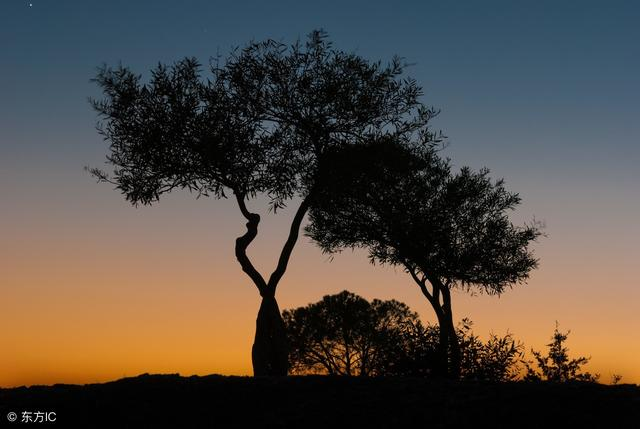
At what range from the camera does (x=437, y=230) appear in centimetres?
3809

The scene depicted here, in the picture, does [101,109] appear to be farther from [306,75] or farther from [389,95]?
[389,95]

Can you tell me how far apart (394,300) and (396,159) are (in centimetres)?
2274

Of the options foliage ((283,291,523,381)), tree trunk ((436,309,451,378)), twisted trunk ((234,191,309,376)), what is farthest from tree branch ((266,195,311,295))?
foliage ((283,291,523,381))

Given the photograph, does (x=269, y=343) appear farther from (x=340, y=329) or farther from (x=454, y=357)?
(x=340, y=329)

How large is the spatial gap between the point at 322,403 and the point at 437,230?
2058 cm

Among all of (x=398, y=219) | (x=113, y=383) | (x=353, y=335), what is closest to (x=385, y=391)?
(x=113, y=383)

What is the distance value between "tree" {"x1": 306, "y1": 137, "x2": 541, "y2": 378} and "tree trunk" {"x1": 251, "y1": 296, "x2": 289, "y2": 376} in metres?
9.14

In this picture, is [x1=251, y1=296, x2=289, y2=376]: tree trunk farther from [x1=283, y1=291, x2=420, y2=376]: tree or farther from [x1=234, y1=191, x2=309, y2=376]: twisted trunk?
[x1=283, y1=291, x2=420, y2=376]: tree

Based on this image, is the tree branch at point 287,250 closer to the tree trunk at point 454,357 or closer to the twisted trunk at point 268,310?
the twisted trunk at point 268,310

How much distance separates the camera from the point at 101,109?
30.2 meters

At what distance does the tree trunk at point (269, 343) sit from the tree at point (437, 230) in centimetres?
914

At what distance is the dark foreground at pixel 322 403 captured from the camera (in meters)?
16.8

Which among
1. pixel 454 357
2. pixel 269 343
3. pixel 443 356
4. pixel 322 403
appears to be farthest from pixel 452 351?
pixel 322 403

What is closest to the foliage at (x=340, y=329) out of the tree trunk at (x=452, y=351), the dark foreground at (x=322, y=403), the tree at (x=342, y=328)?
the tree at (x=342, y=328)
